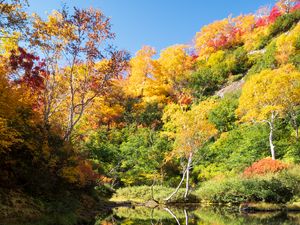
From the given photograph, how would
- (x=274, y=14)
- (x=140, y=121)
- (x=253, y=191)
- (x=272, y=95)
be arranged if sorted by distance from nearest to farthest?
(x=253, y=191) < (x=272, y=95) < (x=140, y=121) < (x=274, y=14)

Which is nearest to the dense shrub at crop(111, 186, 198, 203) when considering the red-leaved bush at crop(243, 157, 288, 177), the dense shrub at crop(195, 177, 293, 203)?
the dense shrub at crop(195, 177, 293, 203)

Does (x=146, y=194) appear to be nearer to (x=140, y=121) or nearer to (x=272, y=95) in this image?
(x=272, y=95)

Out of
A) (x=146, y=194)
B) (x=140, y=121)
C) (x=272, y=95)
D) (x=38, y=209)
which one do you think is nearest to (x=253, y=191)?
(x=146, y=194)

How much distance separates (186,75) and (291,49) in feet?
39.4

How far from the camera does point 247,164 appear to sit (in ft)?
70.3

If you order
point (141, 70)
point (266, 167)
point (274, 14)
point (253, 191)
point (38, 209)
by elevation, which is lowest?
point (38, 209)

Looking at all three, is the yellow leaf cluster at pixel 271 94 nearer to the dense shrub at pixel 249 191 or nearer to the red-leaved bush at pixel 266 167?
the red-leaved bush at pixel 266 167

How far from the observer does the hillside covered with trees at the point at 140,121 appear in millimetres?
10445

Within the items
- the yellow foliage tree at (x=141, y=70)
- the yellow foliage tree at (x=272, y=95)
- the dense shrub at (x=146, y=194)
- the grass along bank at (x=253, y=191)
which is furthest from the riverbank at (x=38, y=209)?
the yellow foliage tree at (x=141, y=70)

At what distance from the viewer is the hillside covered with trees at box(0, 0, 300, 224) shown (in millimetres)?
10445

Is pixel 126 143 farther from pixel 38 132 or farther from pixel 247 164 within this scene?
pixel 38 132

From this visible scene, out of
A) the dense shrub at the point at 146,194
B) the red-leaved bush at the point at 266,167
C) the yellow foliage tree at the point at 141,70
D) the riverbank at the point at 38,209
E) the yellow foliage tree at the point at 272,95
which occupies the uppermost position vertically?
the yellow foliage tree at the point at 141,70

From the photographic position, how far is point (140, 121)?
33.2 meters

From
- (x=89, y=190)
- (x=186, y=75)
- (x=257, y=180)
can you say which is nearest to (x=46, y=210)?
(x=89, y=190)
